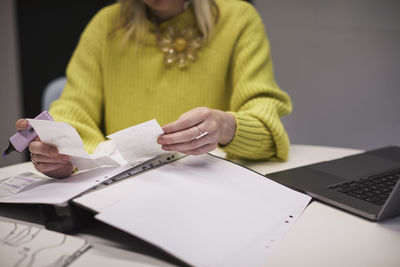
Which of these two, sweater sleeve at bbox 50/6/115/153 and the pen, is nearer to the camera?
the pen

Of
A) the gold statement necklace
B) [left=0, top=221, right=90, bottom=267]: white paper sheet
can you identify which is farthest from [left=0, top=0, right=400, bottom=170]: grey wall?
[left=0, top=221, right=90, bottom=267]: white paper sheet

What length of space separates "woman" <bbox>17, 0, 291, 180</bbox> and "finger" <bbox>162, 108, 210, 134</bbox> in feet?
1.08

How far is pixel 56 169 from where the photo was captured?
26.3 inches

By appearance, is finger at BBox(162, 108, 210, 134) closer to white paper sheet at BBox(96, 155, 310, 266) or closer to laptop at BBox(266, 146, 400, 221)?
white paper sheet at BBox(96, 155, 310, 266)

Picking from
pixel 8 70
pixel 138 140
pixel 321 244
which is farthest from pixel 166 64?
pixel 8 70

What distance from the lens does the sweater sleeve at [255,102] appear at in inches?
32.9

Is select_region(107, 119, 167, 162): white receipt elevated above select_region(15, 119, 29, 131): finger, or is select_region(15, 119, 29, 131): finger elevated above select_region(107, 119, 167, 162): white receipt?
select_region(15, 119, 29, 131): finger

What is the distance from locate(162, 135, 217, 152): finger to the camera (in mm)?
666

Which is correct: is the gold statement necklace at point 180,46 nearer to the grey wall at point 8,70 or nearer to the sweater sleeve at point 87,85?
the sweater sleeve at point 87,85

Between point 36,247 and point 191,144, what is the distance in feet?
1.03

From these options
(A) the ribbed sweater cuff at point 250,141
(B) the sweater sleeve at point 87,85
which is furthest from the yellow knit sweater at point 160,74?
(A) the ribbed sweater cuff at point 250,141

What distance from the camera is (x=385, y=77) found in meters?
1.96

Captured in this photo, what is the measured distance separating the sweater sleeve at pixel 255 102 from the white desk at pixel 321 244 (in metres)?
0.25

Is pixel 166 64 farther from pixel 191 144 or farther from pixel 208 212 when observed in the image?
pixel 208 212
